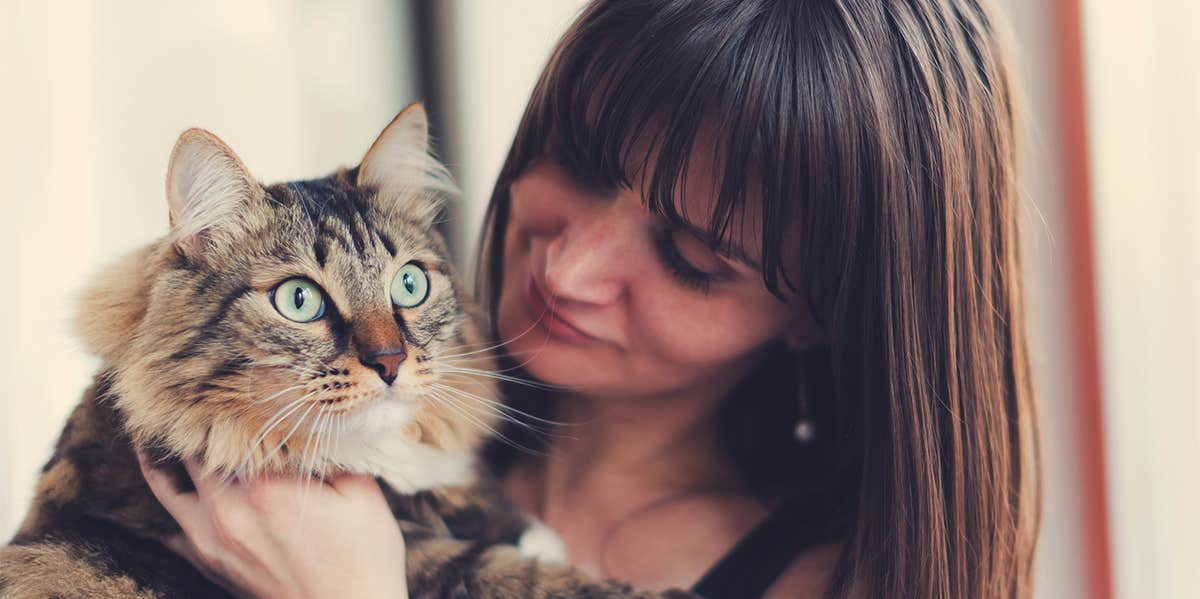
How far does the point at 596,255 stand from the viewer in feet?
3.70

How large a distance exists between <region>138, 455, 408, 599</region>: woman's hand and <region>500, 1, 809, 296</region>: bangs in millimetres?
581

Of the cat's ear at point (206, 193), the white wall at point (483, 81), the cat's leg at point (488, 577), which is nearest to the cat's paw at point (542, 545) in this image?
the cat's leg at point (488, 577)

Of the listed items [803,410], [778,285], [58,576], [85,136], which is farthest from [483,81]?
[58,576]

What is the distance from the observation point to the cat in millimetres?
960

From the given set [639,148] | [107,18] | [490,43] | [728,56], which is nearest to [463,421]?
[639,148]

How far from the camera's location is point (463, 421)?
123 centimetres

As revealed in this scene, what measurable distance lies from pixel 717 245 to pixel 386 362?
0.46 m

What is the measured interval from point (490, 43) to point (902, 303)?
1.85 meters

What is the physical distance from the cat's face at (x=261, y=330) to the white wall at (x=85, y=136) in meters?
0.10

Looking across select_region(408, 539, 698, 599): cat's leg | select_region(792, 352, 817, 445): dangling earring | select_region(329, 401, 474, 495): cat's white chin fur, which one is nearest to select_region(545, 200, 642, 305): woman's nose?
select_region(329, 401, 474, 495): cat's white chin fur

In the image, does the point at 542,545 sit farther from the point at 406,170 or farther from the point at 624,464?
the point at 406,170

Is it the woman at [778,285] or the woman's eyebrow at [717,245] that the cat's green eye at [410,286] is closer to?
the woman at [778,285]

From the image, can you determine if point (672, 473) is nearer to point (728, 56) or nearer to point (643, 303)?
point (643, 303)

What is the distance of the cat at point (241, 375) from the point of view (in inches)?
37.8
